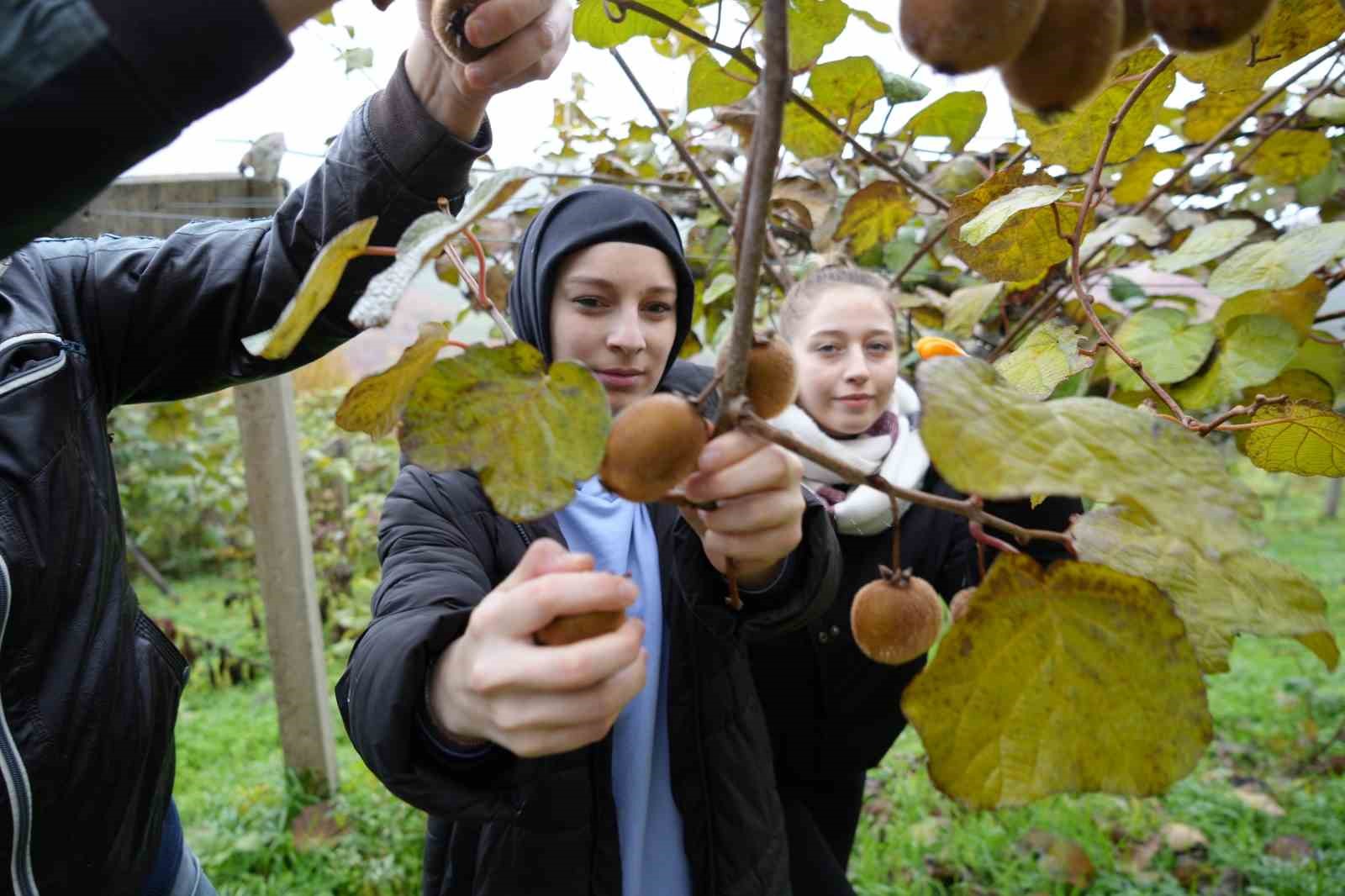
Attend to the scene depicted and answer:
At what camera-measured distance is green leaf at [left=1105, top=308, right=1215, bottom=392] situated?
97 cm

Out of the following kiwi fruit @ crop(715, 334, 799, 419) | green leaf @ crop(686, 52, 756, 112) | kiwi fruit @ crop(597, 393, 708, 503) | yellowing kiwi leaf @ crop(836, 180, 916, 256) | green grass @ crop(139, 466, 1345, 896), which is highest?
green leaf @ crop(686, 52, 756, 112)

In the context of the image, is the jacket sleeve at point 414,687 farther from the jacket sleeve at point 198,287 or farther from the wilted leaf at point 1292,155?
the wilted leaf at point 1292,155

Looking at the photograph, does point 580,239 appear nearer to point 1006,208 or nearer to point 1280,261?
point 1006,208

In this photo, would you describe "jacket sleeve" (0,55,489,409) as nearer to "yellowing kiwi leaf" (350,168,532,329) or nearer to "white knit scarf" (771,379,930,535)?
"yellowing kiwi leaf" (350,168,532,329)

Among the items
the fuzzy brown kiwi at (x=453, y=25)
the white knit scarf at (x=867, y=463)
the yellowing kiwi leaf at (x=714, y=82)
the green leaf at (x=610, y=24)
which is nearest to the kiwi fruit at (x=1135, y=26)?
the fuzzy brown kiwi at (x=453, y=25)

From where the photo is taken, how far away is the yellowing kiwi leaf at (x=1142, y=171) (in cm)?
126

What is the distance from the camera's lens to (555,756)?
919 millimetres

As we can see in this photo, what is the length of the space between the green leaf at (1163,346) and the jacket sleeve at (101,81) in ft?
2.97

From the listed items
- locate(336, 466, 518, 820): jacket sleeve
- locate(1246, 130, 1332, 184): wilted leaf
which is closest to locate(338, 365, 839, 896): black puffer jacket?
locate(336, 466, 518, 820): jacket sleeve

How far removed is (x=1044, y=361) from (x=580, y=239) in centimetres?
50

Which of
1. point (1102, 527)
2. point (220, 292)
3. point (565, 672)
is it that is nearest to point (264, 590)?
point (220, 292)

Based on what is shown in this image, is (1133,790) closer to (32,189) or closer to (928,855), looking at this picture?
(32,189)

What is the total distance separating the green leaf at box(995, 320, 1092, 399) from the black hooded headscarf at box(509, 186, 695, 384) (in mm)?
418

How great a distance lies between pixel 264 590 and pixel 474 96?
74.8 inches
